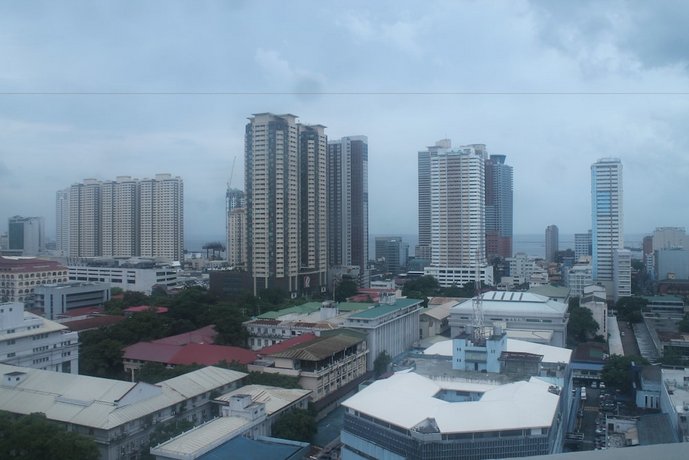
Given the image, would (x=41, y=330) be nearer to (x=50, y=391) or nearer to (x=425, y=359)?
(x=50, y=391)

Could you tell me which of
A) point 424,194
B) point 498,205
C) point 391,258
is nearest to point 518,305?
point 424,194

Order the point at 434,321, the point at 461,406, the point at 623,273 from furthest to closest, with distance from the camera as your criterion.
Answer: the point at 623,273 → the point at 434,321 → the point at 461,406

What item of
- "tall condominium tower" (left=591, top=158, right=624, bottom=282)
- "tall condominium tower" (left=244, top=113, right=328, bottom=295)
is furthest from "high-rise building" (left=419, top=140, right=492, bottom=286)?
"tall condominium tower" (left=244, top=113, right=328, bottom=295)

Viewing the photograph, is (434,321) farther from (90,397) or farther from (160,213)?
(160,213)

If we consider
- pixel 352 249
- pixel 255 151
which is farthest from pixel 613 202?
pixel 255 151

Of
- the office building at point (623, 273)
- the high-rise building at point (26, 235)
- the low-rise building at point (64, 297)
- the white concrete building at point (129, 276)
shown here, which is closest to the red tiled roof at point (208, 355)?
the low-rise building at point (64, 297)

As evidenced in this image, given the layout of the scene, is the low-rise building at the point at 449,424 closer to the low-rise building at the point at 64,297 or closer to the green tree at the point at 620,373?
the green tree at the point at 620,373
